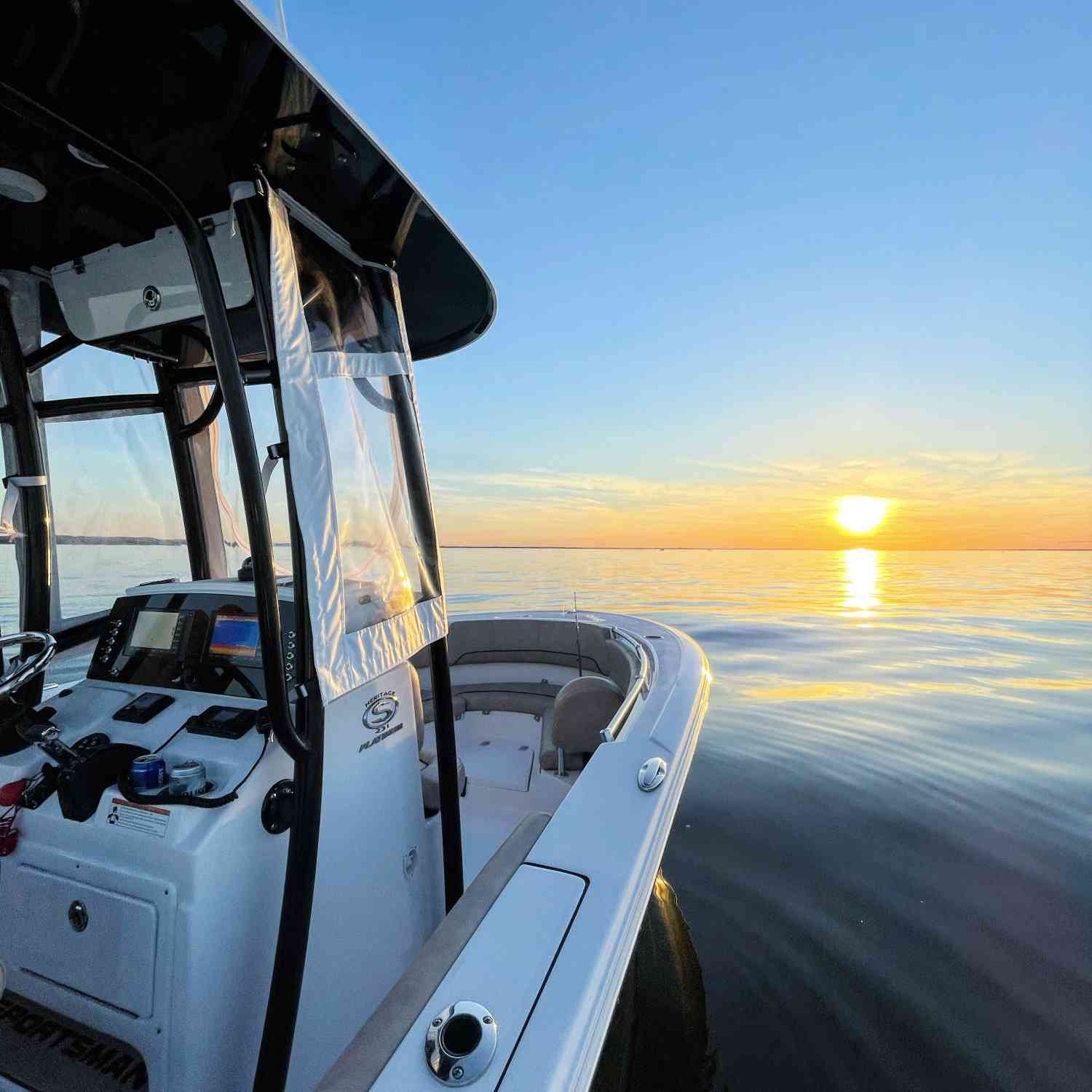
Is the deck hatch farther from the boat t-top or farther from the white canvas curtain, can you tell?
the white canvas curtain

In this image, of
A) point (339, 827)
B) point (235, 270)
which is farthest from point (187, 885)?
point (235, 270)

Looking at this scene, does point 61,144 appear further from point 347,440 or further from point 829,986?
point 829,986

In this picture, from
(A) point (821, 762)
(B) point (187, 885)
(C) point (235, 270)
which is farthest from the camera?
(A) point (821, 762)

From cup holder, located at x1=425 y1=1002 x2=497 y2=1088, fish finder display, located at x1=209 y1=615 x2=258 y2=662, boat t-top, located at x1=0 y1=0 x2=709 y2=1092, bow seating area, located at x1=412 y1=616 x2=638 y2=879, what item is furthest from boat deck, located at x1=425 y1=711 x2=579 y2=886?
cup holder, located at x1=425 y1=1002 x2=497 y2=1088

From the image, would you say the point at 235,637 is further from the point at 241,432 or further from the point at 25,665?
the point at 241,432

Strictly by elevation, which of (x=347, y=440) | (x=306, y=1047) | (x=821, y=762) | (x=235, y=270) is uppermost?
(x=235, y=270)

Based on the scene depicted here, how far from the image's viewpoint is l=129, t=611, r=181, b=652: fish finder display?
1599 millimetres

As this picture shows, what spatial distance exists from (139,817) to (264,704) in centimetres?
33

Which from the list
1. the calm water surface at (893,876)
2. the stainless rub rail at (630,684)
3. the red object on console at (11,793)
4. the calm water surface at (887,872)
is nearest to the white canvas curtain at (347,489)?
the stainless rub rail at (630,684)

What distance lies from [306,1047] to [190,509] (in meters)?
2.06

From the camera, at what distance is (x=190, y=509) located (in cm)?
256

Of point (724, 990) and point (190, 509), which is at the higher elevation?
point (190, 509)

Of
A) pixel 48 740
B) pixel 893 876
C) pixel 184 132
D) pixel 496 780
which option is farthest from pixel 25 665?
pixel 893 876

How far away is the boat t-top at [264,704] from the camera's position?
0.94 m
